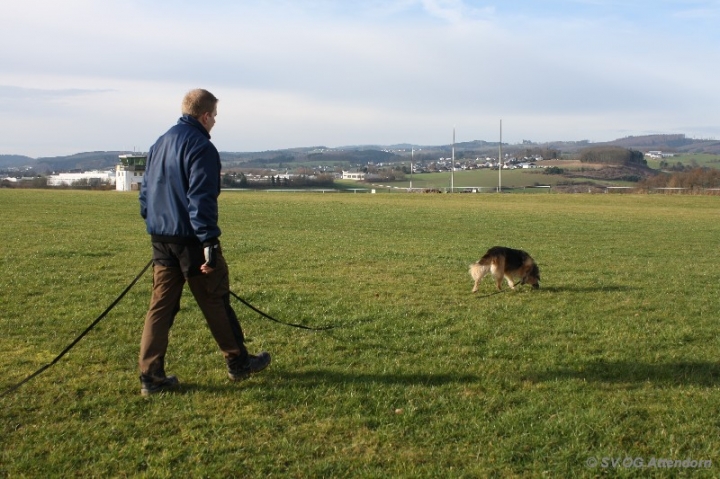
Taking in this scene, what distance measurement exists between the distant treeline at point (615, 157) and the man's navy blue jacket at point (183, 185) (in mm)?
109287

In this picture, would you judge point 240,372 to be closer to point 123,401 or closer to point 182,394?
point 182,394

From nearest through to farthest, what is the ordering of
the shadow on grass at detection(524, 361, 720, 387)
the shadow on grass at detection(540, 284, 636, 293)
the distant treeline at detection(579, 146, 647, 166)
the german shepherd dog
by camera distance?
1. the shadow on grass at detection(524, 361, 720, 387)
2. the german shepherd dog
3. the shadow on grass at detection(540, 284, 636, 293)
4. the distant treeline at detection(579, 146, 647, 166)

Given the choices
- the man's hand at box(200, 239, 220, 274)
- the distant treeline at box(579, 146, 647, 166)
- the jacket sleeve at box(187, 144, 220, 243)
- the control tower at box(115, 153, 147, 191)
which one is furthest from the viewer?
the distant treeline at box(579, 146, 647, 166)

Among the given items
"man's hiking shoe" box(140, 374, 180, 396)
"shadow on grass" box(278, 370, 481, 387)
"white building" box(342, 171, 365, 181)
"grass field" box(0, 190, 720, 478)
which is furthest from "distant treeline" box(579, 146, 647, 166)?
"man's hiking shoe" box(140, 374, 180, 396)

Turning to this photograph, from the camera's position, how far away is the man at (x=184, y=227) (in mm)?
5305

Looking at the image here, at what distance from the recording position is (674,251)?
59.1 ft

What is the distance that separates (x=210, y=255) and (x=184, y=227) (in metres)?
0.33

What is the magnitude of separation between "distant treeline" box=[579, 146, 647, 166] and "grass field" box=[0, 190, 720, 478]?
103m

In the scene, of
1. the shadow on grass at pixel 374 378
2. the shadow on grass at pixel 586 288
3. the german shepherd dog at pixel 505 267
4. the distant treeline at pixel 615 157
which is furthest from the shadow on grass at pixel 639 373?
the distant treeline at pixel 615 157

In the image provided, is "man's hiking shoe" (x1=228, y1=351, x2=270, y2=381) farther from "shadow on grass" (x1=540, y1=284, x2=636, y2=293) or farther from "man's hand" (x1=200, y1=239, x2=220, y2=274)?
"shadow on grass" (x1=540, y1=284, x2=636, y2=293)

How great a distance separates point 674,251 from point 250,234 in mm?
12488

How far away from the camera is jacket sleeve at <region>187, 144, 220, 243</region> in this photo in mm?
5246

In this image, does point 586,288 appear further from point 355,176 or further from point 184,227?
point 355,176

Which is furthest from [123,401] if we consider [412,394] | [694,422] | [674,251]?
[674,251]
